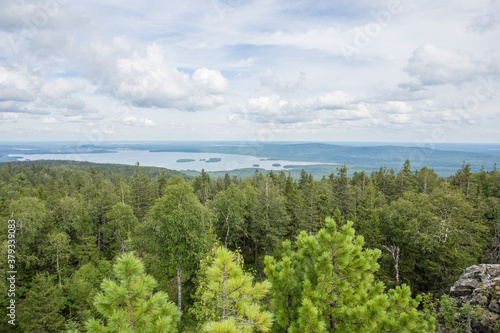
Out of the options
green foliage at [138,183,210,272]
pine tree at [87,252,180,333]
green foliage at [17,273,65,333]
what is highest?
pine tree at [87,252,180,333]

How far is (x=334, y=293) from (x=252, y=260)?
81.0 feet

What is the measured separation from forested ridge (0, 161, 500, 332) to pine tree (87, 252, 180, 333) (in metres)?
0.02

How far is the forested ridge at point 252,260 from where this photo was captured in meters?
4.81

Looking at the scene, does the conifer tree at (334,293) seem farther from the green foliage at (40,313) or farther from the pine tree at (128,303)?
the green foliage at (40,313)

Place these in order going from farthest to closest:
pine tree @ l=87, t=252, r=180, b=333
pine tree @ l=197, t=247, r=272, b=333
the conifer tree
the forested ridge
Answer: the conifer tree
the forested ridge
pine tree @ l=197, t=247, r=272, b=333
pine tree @ l=87, t=252, r=180, b=333

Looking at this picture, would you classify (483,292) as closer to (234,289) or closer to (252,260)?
(234,289)

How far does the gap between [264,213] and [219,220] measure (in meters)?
5.39

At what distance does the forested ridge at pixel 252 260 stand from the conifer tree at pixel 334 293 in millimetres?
33

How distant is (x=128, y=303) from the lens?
4398 millimetres

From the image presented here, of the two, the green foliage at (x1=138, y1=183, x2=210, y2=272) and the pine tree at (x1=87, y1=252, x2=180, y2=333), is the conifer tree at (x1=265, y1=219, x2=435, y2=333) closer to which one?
the pine tree at (x1=87, y1=252, x2=180, y2=333)

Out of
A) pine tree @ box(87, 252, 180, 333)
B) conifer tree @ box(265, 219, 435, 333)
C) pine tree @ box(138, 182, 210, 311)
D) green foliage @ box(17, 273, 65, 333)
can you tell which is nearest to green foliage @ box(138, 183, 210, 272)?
pine tree @ box(138, 182, 210, 311)

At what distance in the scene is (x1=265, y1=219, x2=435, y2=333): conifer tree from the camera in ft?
20.2

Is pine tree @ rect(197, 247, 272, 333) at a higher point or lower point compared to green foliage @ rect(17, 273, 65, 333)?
higher

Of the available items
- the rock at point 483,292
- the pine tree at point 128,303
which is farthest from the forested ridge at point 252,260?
the rock at point 483,292
